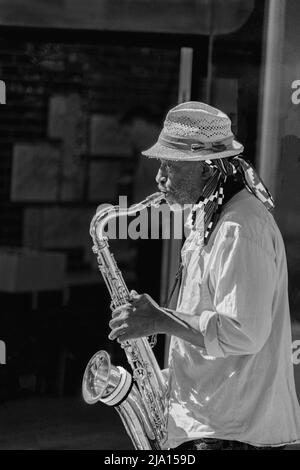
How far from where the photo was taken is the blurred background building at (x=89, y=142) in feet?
14.2

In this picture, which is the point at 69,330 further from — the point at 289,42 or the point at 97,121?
the point at 289,42

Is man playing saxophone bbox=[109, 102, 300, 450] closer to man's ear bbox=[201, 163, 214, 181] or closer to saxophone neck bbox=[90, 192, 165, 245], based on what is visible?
man's ear bbox=[201, 163, 214, 181]

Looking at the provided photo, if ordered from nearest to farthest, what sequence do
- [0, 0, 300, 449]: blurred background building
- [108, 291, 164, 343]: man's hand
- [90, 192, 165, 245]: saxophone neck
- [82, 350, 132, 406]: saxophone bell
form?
[108, 291, 164, 343]: man's hand → [82, 350, 132, 406]: saxophone bell → [90, 192, 165, 245]: saxophone neck → [0, 0, 300, 449]: blurred background building

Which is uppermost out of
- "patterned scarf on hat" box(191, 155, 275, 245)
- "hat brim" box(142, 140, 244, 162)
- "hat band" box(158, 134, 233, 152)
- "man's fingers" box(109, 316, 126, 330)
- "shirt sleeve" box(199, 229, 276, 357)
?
"hat band" box(158, 134, 233, 152)

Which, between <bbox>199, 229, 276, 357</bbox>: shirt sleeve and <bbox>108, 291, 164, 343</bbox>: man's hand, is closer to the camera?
<bbox>199, 229, 276, 357</bbox>: shirt sleeve

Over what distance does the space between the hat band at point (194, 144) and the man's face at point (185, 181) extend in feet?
0.16

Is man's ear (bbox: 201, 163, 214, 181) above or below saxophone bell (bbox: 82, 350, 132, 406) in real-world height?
above

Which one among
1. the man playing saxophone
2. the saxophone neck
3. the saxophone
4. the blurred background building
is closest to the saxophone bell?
the saxophone

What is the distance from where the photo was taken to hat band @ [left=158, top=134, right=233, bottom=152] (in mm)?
3029

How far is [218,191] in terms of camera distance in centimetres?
300

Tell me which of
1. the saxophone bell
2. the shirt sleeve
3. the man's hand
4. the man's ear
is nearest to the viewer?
the shirt sleeve

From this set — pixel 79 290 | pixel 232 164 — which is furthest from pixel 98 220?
pixel 79 290

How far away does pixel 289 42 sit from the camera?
425 centimetres

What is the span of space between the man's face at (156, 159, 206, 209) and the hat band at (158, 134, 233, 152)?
0.05m
